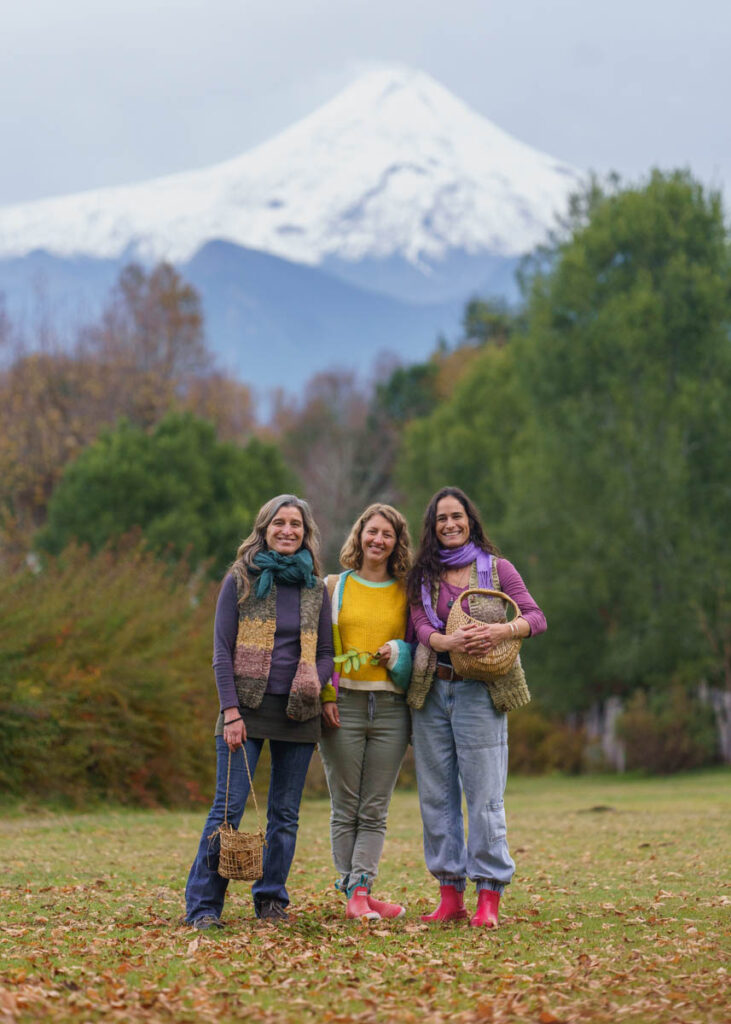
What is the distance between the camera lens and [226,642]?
20.2 ft

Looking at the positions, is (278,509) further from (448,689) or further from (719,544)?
(719,544)

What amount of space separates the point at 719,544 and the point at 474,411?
14.5 meters

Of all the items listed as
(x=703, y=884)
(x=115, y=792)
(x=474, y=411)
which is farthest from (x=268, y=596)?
(x=474, y=411)

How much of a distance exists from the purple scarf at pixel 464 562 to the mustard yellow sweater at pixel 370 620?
18cm

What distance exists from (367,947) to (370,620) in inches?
64.0

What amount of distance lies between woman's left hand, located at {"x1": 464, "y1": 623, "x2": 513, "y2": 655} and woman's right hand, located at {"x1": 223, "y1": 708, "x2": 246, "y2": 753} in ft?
3.79

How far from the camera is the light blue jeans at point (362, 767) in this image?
6.47 metres

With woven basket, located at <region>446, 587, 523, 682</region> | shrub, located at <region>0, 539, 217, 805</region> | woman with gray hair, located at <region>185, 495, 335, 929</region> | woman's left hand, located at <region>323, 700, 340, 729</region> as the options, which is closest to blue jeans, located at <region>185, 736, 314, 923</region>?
woman with gray hair, located at <region>185, 495, 335, 929</region>

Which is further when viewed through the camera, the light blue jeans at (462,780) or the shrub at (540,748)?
the shrub at (540,748)

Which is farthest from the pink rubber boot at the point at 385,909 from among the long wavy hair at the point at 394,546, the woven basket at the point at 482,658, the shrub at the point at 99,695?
the shrub at the point at 99,695

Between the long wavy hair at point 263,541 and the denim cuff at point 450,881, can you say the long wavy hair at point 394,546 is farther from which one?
the denim cuff at point 450,881

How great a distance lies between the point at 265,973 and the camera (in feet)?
16.9

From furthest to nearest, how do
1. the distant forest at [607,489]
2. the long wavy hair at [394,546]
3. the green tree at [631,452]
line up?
the green tree at [631,452]
the distant forest at [607,489]
the long wavy hair at [394,546]

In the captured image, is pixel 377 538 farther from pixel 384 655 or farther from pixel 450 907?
pixel 450 907
